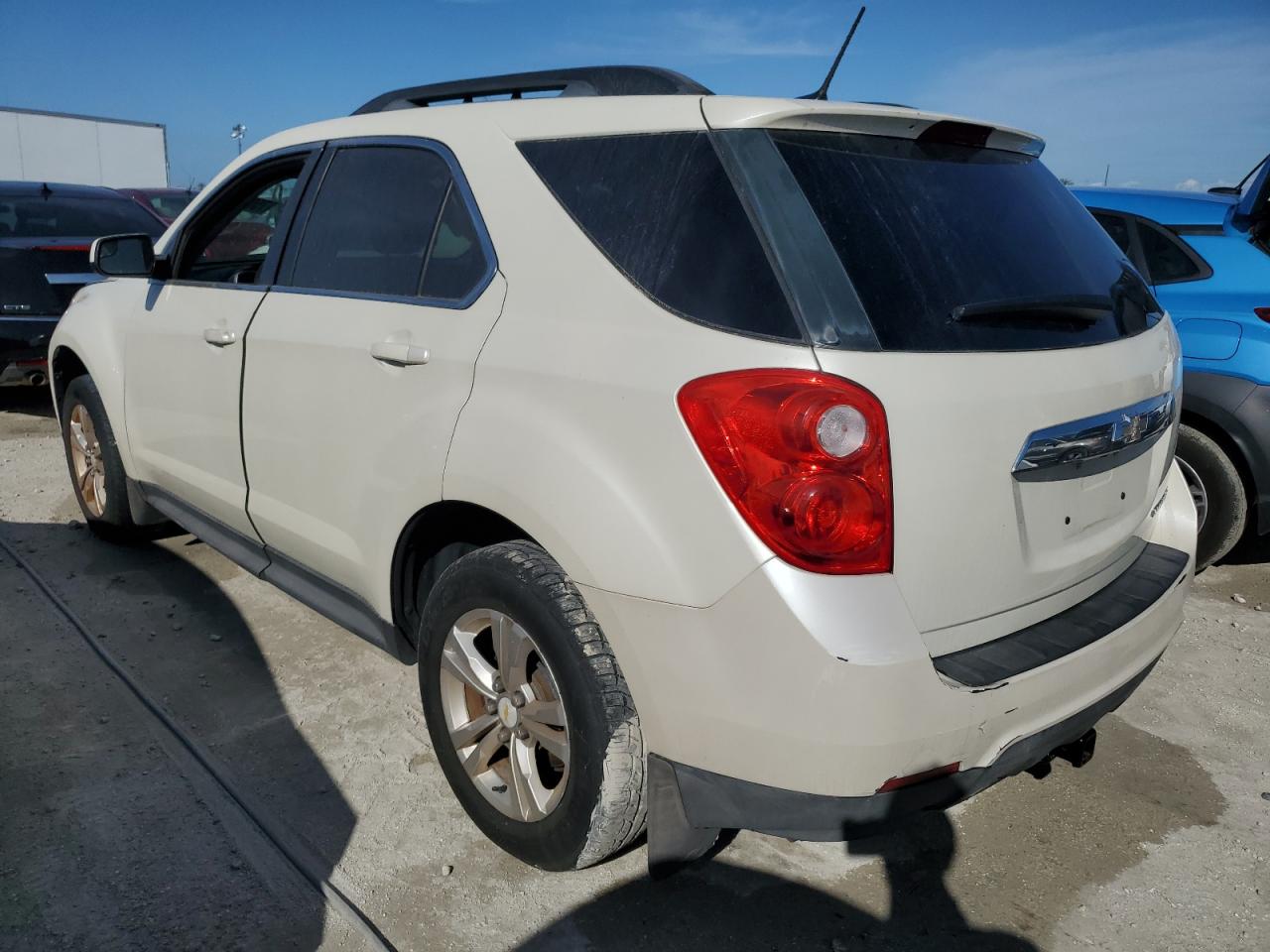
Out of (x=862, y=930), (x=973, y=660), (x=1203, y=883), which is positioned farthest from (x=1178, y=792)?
(x=973, y=660)

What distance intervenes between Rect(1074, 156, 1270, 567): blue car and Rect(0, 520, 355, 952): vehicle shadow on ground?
365 cm

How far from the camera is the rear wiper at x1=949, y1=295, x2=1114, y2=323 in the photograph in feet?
6.49

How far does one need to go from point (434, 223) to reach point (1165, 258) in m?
3.43

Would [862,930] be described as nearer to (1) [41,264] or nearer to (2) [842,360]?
(2) [842,360]

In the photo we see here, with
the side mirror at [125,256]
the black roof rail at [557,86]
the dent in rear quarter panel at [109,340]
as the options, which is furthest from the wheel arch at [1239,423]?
the dent in rear quarter panel at [109,340]

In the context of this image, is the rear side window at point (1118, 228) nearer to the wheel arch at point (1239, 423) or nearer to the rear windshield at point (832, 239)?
the wheel arch at point (1239, 423)

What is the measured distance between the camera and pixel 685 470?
5.99ft

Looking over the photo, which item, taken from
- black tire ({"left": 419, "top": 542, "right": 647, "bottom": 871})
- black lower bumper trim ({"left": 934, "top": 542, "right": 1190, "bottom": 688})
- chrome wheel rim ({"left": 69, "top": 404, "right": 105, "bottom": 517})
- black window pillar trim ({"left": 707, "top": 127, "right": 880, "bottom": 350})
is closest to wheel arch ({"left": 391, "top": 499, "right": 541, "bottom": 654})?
black tire ({"left": 419, "top": 542, "right": 647, "bottom": 871})

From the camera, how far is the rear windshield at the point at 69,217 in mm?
7137

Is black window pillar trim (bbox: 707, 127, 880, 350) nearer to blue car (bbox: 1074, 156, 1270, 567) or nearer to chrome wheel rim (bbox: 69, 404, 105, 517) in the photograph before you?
blue car (bbox: 1074, 156, 1270, 567)

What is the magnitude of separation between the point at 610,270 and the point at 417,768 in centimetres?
162

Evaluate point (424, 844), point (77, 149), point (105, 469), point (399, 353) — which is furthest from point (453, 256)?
point (77, 149)

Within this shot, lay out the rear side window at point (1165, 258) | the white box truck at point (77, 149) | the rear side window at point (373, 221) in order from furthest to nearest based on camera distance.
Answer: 1. the white box truck at point (77, 149)
2. the rear side window at point (1165, 258)
3. the rear side window at point (373, 221)

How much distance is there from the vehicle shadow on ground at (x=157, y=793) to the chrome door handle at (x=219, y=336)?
112cm
